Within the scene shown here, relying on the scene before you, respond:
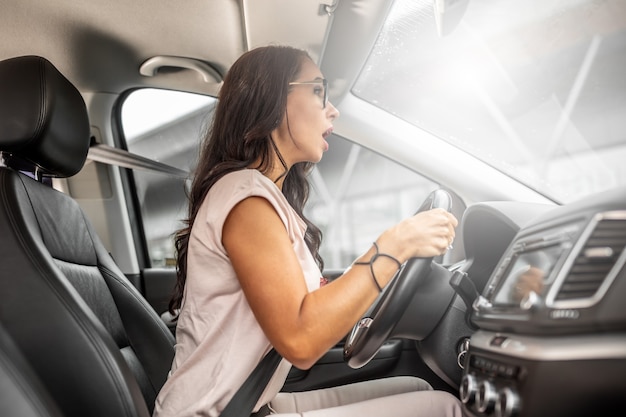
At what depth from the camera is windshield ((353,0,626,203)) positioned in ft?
5.98

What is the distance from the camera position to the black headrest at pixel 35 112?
1326 mm

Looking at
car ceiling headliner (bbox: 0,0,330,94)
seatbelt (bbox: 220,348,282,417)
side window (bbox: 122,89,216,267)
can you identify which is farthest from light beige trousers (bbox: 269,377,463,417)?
side window (bbox: 122,89,216,267)

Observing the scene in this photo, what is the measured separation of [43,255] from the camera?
47.4 inches

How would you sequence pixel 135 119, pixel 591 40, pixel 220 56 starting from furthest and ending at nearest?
1. pixel 135 119
2. pixel 220 56
3. pixel 591 40

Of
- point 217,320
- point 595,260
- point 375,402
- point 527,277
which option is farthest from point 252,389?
point 595,260

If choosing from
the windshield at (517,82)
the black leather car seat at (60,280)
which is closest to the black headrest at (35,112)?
the black leather car seat at (60,280)

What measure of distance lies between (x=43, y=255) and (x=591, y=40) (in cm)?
173

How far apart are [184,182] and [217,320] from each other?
193 cm

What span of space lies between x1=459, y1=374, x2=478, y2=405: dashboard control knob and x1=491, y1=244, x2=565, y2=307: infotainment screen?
0.41 ft

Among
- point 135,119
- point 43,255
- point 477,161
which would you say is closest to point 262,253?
point 43,255

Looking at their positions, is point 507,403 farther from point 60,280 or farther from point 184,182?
point 184,182

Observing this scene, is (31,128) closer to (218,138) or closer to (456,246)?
(218,138)

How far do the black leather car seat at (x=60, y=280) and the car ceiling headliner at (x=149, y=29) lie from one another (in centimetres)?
66

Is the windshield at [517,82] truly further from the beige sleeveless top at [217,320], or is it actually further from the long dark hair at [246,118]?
the beige sleeveless top at [217,320]
